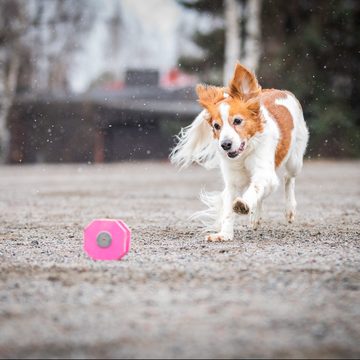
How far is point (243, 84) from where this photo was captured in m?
6.53

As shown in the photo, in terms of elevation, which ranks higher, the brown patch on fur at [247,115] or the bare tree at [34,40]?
the bare tree at [34,40]

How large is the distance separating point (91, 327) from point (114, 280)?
105 centimetres

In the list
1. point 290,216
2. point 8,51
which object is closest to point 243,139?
point 290,216

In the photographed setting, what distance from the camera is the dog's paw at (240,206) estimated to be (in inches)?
232

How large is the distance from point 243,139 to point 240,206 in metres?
0.64

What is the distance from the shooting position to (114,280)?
14.8 ft

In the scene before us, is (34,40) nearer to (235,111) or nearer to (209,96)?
(209,96)

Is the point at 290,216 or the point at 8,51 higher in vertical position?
the point at 8,51

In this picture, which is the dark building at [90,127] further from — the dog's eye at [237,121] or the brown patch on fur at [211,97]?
the dog's eye at [237,121]

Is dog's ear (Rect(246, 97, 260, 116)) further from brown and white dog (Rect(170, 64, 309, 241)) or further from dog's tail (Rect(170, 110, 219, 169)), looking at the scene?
dog's tail (Rect(170, 110, 219, 169))

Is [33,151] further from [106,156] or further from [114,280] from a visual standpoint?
[114,280]

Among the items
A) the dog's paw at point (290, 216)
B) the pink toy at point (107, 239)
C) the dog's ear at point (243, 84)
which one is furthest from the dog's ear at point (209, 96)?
the dog's paw at point (290, 216)

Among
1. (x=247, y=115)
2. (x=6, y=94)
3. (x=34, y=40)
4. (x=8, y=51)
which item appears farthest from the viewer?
(x=34, y=40)

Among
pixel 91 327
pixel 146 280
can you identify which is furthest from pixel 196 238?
pixel 91 327
